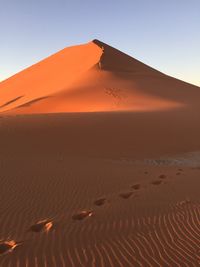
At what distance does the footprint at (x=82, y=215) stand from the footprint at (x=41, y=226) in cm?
62

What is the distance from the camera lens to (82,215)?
312 inches

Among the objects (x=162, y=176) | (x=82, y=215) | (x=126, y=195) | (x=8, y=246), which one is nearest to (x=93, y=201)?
(x=126, y=195)

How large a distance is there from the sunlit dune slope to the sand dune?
7.45m

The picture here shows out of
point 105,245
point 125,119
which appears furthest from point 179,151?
point 105,245

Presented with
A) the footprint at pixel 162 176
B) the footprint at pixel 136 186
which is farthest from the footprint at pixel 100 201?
the footprint at pixel 162 176

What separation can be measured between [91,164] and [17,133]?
5.54 meters

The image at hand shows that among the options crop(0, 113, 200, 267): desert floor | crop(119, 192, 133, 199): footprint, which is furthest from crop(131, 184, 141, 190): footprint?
crop(119, 192, 133, 199): footprint

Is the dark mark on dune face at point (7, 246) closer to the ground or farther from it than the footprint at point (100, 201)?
farther from it

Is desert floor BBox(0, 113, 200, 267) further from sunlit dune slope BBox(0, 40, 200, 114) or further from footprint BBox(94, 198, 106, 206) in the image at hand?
sunlit dune slope BBox(0, 40, 200, 114)

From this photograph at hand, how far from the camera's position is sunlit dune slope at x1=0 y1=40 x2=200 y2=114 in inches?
1345

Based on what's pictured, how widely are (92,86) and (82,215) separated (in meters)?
34.0

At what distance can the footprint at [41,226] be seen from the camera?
7055 millimetres

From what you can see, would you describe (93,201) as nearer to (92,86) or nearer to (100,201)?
(100,201)

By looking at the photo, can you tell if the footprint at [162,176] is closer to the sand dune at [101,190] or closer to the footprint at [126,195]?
the sand dune at [101,190]
